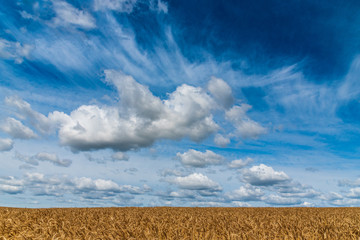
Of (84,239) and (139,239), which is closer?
(139,239)

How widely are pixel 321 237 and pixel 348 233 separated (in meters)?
1.95

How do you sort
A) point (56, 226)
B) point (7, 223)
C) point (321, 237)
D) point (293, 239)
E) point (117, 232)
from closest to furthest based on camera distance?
point (293, 239) < point (321, 237) < point (117, 232) < point (56, 226) < point (7, 223)

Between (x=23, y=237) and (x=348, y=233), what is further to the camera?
(x=348, y=233)

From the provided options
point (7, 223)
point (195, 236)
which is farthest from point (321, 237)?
point (7, 223)

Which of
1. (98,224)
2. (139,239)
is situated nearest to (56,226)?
(98,224)

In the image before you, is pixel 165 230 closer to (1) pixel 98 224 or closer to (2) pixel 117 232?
(2) pixel 117 232

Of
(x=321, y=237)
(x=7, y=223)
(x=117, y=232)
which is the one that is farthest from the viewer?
(x=7, y=223)

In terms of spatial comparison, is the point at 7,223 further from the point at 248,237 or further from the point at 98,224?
the point at 248,237

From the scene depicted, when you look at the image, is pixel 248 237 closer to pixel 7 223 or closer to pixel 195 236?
pixel 195 236

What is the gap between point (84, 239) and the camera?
27.7 ft

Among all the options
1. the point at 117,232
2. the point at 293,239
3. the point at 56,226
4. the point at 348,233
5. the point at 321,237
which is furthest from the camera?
the point at 56,226

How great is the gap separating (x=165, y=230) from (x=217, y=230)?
1801 mm

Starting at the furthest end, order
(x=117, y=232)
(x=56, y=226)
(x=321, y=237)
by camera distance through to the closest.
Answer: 1. (x=56, y=226)
2. (x=117, y=232)
3. (x=321, y=237)

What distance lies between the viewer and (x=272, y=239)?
791cm
